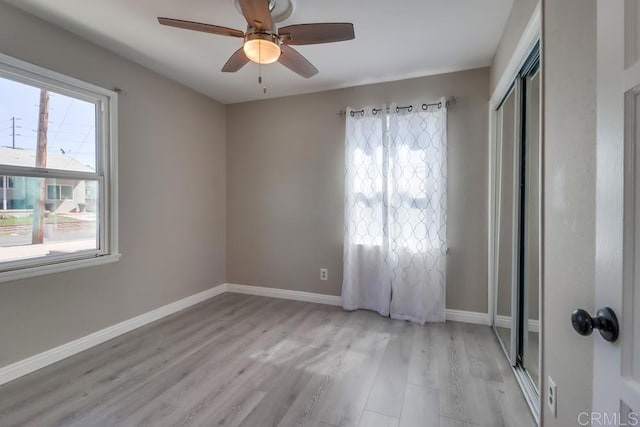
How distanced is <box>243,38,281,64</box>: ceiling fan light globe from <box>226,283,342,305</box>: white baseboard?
8.68 ft

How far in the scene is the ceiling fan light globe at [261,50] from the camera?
5.63ft

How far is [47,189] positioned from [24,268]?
23.9 inches

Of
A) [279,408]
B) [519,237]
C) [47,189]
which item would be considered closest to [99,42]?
[47,189]

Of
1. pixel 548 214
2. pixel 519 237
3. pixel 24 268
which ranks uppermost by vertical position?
pixel 548 214

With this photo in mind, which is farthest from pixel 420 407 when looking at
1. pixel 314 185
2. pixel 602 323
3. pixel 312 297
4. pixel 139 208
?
pixel 139 208

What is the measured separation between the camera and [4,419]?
162cm

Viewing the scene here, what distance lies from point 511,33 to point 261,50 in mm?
1734

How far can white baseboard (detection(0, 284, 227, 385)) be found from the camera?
2.01 m

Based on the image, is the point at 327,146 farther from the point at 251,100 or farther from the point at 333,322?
the point at 333,322

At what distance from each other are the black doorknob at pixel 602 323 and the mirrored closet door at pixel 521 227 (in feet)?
3.34

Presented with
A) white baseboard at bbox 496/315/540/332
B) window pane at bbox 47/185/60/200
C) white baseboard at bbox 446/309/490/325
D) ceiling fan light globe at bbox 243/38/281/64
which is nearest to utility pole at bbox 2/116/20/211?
window pane at bbox 47/185/60/200

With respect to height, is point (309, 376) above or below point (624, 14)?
below

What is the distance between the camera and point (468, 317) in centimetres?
299

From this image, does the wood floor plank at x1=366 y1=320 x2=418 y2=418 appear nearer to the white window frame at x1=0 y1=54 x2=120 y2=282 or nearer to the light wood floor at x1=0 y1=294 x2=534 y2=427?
the light wood floor at x1=0 y1=294 x2=534 y2=427
